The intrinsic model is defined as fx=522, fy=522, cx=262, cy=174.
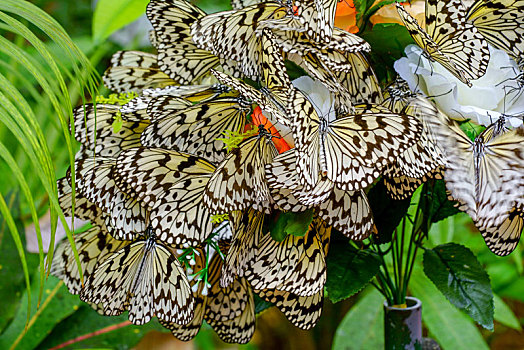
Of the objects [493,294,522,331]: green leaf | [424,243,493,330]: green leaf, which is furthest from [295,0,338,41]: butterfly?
[493,294,522,331]: green leaf

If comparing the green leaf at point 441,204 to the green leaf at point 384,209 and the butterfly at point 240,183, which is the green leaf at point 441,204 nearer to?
the green leaf at point 384,209

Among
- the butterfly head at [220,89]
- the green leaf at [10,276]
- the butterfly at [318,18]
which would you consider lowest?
the green leaf at [10,276]

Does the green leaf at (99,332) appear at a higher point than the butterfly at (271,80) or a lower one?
lower

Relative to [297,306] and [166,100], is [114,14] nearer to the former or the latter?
[166,100]

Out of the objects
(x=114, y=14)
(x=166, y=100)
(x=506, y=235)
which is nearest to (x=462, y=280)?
(x=506, y=235)

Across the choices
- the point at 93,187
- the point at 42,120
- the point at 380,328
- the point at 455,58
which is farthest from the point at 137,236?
the point at 42,120

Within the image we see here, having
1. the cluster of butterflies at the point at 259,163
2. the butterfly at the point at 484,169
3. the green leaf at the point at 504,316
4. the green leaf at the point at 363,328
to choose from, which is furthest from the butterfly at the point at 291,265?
the green leaf at the point at 504,316

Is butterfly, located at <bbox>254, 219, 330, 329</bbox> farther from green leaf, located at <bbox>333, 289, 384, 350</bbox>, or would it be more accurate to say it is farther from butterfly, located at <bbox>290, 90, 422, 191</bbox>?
green leaf, located at <bbox>333, 289, 384, 350</bbox>

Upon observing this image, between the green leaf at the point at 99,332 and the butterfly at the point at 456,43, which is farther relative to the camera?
the green leaf at the point at 99,332
